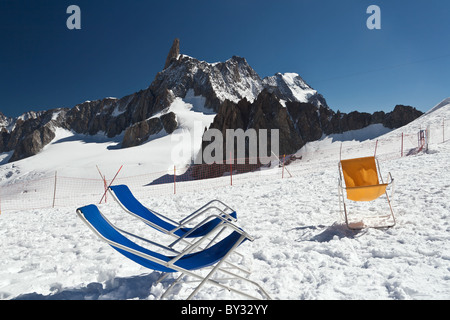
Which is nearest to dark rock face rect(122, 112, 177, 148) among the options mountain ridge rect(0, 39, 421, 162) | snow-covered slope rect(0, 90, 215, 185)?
mountain ridge rect(0, 39, 421, 162)

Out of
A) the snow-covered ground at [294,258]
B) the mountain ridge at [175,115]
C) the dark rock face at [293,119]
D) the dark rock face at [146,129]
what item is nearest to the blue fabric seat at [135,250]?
the snow-covered ground at [294,258]

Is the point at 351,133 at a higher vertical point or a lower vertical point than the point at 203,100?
lower

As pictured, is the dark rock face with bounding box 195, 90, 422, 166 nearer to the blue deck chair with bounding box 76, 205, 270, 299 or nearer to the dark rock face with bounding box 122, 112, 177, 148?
the dark rock face with bounding box 122, 112, 177, 148

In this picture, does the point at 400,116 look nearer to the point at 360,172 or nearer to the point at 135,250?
the point at 360,172

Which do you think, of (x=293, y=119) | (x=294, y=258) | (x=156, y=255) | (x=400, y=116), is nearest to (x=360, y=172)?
(x=294, y=258)

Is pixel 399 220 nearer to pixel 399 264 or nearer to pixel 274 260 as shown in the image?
pixel 399 264

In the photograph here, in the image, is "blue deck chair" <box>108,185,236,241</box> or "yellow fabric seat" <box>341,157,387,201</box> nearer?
"blue deck chair" <box>108,185,236,241</box>

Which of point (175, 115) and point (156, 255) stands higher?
point (175, 115)

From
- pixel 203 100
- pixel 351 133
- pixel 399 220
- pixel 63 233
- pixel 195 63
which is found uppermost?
pixel 195 63

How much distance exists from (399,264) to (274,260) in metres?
1.32

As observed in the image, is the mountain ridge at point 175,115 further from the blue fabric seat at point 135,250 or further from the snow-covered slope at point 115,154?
the blue fabric seat at point 135,250
